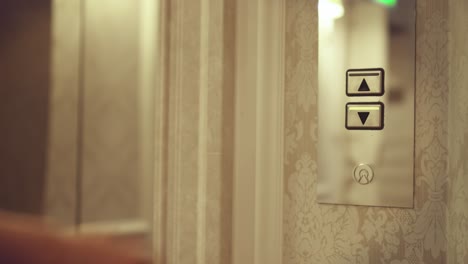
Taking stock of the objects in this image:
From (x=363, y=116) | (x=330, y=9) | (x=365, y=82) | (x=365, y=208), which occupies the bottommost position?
(x=365, y=208)

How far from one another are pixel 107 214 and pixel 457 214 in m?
1.94

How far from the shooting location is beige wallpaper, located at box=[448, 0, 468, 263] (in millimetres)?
1229

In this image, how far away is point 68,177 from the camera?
2.61 meters

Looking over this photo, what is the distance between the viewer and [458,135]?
129 centimetres

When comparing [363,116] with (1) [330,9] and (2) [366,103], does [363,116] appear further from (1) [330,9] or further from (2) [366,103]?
(1) [330,9]

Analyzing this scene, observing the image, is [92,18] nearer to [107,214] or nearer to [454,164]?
[107,214]

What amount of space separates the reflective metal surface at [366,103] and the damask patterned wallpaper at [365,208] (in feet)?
0.11

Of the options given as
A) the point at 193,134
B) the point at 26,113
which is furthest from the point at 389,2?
the point at 26,113

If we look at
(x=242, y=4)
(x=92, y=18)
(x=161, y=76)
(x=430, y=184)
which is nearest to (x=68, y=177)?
(x=92, y=18)

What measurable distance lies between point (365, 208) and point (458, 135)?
0.39 metres

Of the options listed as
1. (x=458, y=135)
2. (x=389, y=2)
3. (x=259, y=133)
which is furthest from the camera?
(x=259, y=133)

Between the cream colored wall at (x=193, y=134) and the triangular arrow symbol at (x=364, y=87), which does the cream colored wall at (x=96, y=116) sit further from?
the triangular arrow symbol at (x=364, y=87)

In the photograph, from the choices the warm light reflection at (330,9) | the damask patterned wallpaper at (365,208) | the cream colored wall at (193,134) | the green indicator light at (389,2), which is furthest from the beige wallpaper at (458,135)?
the cream colored wall at (193,134)

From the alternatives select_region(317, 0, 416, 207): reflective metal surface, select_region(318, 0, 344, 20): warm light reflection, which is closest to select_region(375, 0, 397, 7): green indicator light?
select_region(317, 0, 416, 207): reflective metal surface
